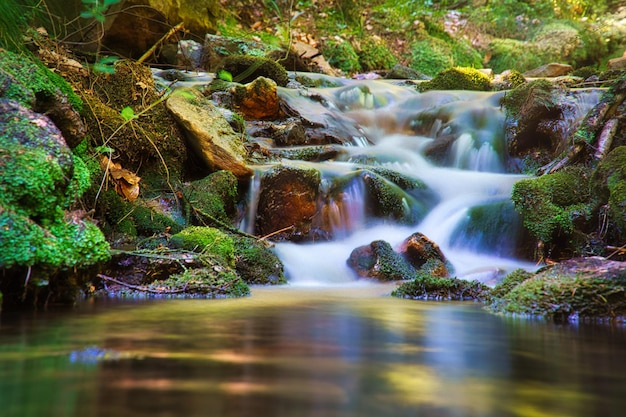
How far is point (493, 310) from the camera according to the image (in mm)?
3666

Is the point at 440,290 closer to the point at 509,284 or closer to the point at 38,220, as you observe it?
the point at 509,284

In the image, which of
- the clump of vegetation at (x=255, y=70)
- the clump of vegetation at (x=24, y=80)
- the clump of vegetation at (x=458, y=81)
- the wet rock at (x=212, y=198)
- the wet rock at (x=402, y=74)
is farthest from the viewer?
the wet rock at (x=402, y=74)

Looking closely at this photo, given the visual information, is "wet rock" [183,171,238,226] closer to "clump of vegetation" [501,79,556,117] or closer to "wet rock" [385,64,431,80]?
"clump of vegetation" [501,79,556,117]

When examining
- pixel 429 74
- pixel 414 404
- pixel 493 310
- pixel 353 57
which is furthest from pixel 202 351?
pixel 429 74

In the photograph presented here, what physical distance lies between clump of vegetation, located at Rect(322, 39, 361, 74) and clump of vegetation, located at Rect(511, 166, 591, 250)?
1092 cm

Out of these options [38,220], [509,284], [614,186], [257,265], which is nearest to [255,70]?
[257,265]

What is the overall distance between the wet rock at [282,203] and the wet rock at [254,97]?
2918 millimetres

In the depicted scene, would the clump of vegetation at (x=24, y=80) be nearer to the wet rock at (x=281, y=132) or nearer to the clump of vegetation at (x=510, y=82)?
the wet rock at (x=281, y=132)

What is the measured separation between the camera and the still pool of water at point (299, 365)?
1.43 meters

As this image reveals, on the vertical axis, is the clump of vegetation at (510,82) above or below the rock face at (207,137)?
above

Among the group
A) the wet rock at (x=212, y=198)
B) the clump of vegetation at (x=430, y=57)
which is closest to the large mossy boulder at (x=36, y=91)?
the wet rock at (x=212, y=198)

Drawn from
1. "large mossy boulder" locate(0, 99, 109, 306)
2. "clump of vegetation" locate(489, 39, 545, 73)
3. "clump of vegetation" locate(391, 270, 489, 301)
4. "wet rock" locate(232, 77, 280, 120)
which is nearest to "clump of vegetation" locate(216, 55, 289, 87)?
"wet rock" locate(232, 77, 280, 120)

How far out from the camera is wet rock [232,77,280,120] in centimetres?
946

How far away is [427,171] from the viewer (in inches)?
355
